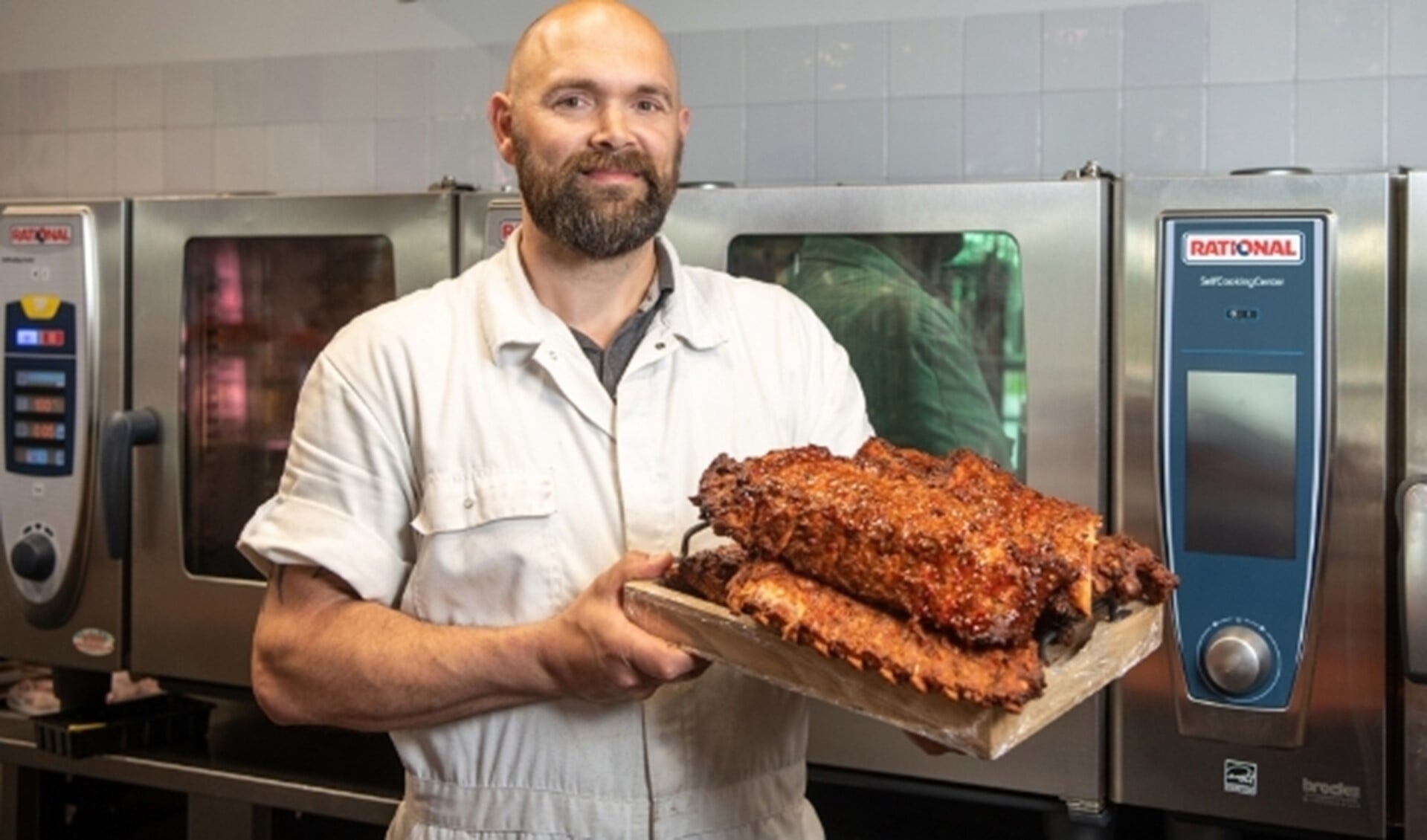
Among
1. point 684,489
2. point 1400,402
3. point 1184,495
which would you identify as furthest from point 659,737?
point 1400,402

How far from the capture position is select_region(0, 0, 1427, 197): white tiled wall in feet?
8.77

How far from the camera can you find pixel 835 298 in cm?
224

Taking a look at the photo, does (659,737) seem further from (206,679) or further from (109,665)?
(109,665)

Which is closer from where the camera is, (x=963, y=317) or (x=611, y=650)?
(x=611, y=650)

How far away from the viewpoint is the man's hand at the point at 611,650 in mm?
1412

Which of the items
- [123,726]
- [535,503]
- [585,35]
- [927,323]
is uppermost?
[585,35]

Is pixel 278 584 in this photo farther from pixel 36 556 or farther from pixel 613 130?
pixel 36 556

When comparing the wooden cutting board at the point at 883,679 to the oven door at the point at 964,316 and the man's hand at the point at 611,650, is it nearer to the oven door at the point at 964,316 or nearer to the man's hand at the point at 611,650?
the man's hand at the point at 611,650

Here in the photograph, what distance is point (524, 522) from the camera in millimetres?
1678

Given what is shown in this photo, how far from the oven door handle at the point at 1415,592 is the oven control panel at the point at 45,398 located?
212cm

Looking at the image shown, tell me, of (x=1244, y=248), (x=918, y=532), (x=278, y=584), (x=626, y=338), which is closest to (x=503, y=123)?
(x=626, y=338)

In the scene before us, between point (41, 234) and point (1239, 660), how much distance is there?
215cm

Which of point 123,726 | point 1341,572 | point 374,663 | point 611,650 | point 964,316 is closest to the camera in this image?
point 611,650

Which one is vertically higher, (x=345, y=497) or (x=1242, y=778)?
(x=345, y=497)
